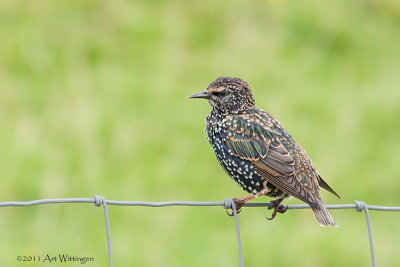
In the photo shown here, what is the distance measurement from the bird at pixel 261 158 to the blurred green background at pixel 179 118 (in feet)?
5.98

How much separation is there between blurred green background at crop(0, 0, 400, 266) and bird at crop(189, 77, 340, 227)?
1824 mm

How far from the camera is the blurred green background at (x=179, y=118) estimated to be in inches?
349

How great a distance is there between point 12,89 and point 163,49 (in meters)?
2.00

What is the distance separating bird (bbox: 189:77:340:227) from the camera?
6520 mm

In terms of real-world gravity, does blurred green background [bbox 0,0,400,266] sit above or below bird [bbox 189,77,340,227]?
above

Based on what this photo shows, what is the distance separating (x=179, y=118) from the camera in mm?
10648

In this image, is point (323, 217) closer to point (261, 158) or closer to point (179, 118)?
point (261, 158)

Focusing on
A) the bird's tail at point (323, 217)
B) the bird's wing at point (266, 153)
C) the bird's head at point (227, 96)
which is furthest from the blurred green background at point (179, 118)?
the bird's tail at point (323, 217)

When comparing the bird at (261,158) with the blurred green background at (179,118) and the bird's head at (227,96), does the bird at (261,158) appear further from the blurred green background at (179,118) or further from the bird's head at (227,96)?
the blurred green background at (179,118)

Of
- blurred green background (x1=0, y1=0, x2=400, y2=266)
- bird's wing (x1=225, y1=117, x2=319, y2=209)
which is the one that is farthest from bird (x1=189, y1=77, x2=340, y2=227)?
blurred green background (x1=0, y1=0, x2=400, y2=266)

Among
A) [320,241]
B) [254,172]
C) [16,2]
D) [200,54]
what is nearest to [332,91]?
[200,54]

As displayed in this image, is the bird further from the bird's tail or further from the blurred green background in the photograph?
the blurred green background

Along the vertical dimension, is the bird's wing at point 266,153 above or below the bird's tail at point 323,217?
above

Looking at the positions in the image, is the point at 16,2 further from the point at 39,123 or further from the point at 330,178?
the point at 330,178
